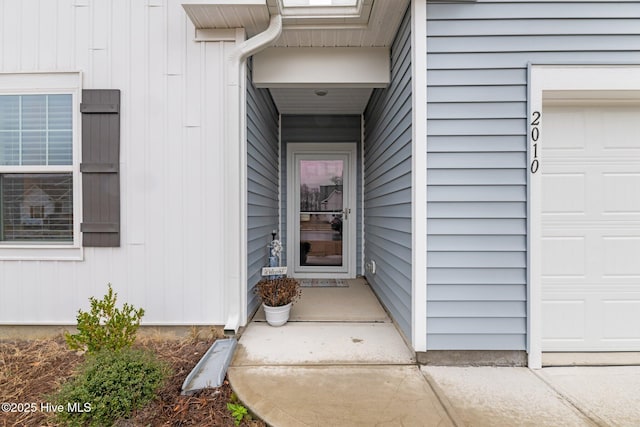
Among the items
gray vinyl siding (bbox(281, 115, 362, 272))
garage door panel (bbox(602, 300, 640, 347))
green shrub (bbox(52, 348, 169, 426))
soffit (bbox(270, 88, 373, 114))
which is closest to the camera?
green shrub (bbox(52, 348, 169, 426))

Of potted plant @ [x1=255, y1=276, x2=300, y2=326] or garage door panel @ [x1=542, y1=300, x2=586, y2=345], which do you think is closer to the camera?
garage door panel @ [x1=542, y1=300, x2=586, y2=345]

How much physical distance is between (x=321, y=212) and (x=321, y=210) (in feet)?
0.10

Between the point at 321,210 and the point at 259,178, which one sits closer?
the point at 259,178

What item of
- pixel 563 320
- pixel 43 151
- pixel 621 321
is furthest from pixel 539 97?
pixel 43 151

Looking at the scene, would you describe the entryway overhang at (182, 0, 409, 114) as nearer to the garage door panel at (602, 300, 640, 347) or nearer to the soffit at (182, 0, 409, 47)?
the soffit at (182, 0, 409, 47)

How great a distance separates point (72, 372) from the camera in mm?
2096

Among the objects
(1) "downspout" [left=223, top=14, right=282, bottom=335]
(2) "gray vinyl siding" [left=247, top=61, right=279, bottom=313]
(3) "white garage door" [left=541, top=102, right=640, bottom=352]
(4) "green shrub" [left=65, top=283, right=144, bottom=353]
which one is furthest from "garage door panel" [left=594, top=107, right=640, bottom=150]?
(4) "green shrub" [left=65, top=283, right=144, bottom=353]

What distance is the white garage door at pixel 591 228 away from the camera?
2281 millimetres

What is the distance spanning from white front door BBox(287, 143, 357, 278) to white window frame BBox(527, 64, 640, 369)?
2.60 metres

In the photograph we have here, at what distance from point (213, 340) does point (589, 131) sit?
327 centimetres

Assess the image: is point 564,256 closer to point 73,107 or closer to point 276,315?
point 276,315

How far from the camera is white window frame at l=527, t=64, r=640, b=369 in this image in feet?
7.07

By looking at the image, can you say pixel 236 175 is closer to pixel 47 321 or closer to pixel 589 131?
pixel 47 321

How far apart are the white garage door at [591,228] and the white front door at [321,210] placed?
8.51 ft
